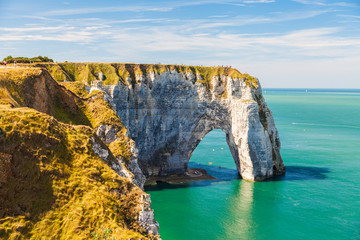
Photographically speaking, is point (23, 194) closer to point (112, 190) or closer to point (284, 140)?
point (112, 190)

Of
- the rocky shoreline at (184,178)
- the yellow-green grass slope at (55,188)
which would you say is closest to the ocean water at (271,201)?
the rocky shoreline at (184,178)

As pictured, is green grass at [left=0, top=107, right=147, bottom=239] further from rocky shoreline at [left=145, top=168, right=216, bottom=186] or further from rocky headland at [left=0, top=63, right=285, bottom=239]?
rocky shoreline at [left=145, top=168, right=216, bottom=186]

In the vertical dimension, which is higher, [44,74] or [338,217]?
[44,74]

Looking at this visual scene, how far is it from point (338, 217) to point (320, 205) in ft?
17.9

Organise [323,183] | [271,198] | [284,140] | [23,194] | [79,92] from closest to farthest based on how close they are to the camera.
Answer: [23,194] < [79,92] < [271,198] < [323,183] < [284,140]

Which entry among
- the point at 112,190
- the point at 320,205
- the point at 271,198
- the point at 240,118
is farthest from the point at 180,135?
the point at 112,190

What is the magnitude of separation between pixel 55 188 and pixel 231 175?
207 feet

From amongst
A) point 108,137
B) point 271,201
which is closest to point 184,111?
point 271,201

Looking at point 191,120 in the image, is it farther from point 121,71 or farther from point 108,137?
point 108,137

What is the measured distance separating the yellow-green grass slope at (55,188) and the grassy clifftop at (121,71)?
162 ft

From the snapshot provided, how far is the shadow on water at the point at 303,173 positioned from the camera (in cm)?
7519

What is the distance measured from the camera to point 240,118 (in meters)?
74.4

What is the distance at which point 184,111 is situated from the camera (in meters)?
77.9

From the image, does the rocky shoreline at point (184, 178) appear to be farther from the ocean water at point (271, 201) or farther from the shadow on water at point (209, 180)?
the ocean water at point (271, 201)
